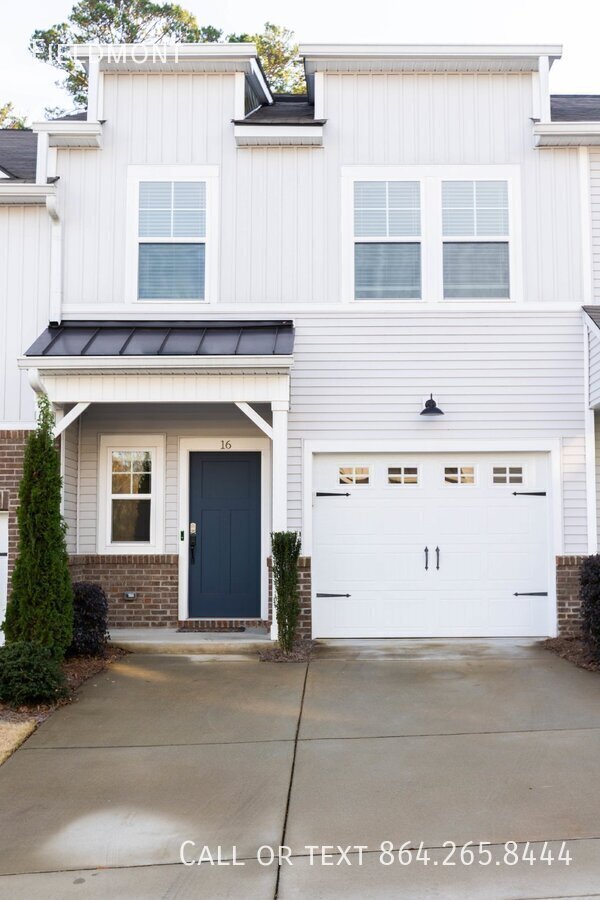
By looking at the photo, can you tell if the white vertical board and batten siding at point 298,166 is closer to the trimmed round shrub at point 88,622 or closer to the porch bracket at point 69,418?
the porch bracket at point 69,418

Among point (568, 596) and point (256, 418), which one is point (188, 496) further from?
point (568, 596)

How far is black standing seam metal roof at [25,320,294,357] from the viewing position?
358 inches

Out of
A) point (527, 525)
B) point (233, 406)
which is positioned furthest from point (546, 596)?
point (233, 406)

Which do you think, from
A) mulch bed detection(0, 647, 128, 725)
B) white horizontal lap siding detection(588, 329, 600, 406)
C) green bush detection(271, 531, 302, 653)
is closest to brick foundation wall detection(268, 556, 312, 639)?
green bush detection(271, 531, 302, 653)

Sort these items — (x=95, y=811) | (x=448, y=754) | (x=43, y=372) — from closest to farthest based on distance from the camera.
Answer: (x=95, y=811), (x=448, y=754), (x=43, y=372)

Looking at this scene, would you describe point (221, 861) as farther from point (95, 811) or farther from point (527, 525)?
point (527, 525)

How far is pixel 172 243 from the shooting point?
33.2ft

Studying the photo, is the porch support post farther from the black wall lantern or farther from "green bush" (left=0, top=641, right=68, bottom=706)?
"green bush" (left=0, top=641, right=68, bottom=706)

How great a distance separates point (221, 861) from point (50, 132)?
8733mm

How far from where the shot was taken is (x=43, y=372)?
29.7ft

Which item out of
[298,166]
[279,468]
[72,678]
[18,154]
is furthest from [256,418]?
[18,154]

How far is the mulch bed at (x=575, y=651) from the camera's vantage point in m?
8.38

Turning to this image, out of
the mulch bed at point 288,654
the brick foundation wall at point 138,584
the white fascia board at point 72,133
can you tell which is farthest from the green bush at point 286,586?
the white fascia board at point 72,133

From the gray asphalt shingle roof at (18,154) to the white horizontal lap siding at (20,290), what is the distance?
1.89ft
